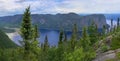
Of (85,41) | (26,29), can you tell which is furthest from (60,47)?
(26,29)

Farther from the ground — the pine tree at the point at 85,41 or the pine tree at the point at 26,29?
the pine tree at the point at 26,29

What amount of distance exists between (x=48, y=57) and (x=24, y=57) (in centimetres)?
8730

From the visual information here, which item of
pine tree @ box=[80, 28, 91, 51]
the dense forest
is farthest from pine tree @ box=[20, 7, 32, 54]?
pine tree @ box=[80, 28, 91, 51]

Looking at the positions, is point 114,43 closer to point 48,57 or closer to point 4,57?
point 48,57

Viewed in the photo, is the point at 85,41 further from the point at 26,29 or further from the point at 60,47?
the point at 26,29

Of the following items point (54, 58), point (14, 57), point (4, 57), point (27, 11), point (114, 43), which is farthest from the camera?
point (14, 57)

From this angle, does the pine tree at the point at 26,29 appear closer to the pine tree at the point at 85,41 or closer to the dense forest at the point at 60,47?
the dense forest at the point at 60,47

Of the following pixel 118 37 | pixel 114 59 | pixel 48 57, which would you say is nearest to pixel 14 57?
pixel 48 57

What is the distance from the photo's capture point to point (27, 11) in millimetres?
50531

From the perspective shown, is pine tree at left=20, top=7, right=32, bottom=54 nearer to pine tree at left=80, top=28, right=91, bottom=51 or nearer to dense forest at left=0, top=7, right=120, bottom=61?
dense forest at left=0, top=7, right=120, bottom=61

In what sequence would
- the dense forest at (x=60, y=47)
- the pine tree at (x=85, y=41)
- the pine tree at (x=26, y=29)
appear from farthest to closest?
1. the pine tree at (x=85, y=41)
2. the dense forest at (x=60, y=47)
3. the pine tree at (x=26, y=29)

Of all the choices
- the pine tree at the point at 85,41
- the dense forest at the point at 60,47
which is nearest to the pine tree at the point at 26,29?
the dense forest at the point at 60,47

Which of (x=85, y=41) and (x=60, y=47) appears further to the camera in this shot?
(x=60, y=47)

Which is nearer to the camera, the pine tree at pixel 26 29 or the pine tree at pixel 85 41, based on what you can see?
the pine tree at pixel 26 29
